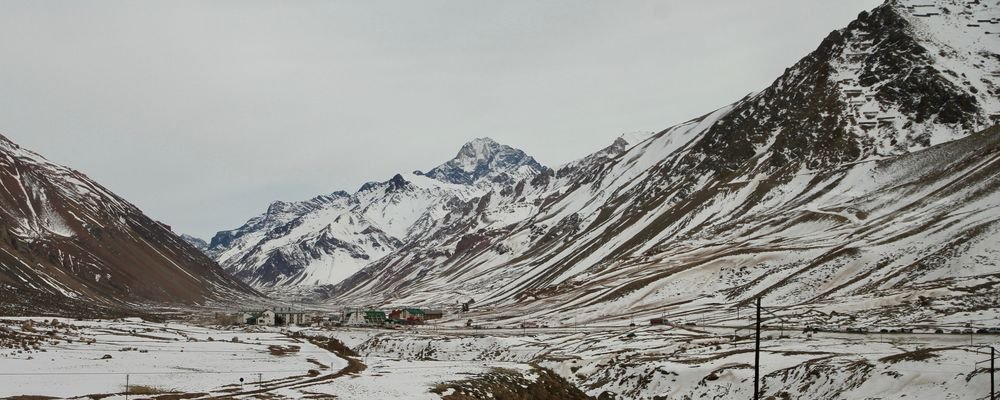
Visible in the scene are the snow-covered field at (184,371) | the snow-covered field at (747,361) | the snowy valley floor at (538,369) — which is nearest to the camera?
the snow-covered field at (184,371)

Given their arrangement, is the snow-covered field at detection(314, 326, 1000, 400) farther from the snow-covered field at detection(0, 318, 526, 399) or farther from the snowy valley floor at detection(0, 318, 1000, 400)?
the snow-covered field at detection(0, 318, 526, 399)

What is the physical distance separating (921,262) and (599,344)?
61860 mm

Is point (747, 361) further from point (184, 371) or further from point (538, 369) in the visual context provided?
point (184, 371)

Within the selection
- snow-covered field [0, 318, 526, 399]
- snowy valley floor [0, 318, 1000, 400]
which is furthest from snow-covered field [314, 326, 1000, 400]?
snow-covered field [0, 318, 526, 399]

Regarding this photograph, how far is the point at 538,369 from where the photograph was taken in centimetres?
7600

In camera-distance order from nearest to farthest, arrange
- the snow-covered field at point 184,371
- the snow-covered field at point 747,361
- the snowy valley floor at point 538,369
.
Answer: the snow-covered field at point 184,371 → the snowy valley floor at point 538,369 → the snow-covered field at point 747,361

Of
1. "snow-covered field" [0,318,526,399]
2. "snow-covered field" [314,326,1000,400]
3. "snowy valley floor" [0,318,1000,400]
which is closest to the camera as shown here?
"snow-covered field" [0,318,526,399]

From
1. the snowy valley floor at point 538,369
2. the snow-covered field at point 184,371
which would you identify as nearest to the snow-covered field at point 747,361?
the snowy valley floor at point 538,369

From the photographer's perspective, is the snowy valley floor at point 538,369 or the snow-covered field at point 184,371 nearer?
the snow-covered field at point 184,371

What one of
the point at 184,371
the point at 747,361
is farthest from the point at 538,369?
the point at 184,371

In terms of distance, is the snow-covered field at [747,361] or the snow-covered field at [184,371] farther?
the snow-covered field at [747,361]

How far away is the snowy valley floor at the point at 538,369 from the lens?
179 ft

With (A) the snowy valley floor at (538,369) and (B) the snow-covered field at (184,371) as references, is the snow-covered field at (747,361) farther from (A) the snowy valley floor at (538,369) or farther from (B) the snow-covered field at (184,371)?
(B) the snow-covered field at (184,371)

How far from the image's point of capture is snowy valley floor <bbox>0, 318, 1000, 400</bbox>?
54.7 metres
